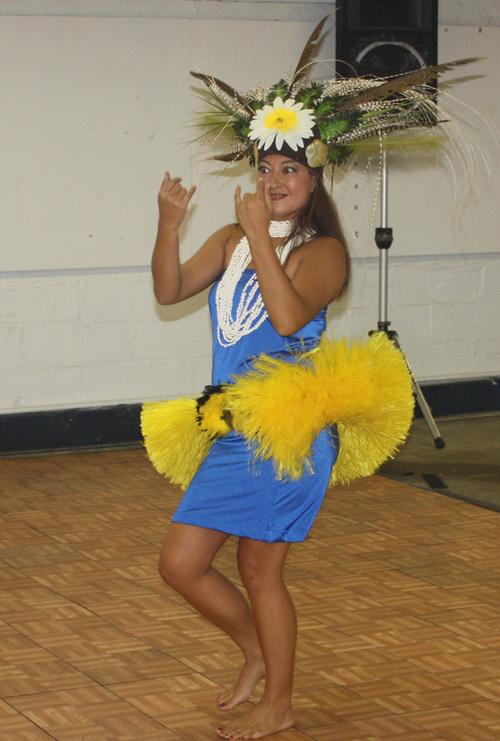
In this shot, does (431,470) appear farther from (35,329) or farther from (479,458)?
(35,329)

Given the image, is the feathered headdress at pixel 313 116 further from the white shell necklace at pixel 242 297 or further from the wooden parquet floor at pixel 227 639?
the wooden parquet floor at pixel 227 639

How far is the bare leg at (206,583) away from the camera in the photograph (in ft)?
7.44

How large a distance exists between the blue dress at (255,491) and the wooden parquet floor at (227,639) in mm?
503

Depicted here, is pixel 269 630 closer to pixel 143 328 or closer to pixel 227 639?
pixel 227 639

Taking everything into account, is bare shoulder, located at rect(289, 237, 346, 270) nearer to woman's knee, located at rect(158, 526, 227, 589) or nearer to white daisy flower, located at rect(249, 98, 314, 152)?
white daisy flower, located at rect(249, 98, 314, 152)

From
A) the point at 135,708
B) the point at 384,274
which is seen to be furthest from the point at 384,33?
the point at 135,708

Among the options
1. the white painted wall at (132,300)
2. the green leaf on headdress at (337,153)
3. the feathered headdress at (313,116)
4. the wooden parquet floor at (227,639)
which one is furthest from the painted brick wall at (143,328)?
the green leaf on headdress at (337,153)

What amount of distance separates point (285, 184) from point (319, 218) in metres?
0.12

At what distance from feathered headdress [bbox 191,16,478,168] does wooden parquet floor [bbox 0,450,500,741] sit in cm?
134

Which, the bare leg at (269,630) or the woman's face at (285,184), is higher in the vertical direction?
the woman's face at (285,184)

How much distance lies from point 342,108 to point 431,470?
285 centimetres

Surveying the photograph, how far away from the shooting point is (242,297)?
7.86 feet

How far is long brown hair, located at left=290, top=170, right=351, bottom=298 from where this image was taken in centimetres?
244

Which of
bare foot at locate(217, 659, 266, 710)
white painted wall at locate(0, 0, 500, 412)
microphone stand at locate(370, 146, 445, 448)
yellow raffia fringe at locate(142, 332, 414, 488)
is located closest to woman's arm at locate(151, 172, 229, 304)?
yellow raffia fringe at locate(142, 332, 414, 488)
